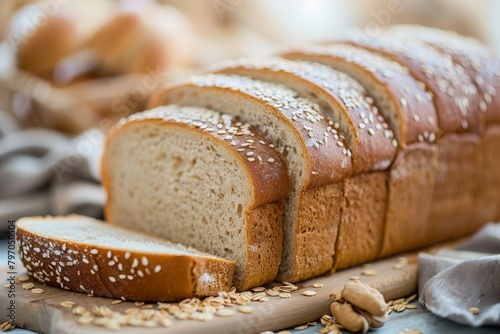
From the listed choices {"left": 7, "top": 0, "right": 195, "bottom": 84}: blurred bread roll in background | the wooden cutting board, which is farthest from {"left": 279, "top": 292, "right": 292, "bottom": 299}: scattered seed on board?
{"left": 7, "top": 0, "right": 195, "bottom": 84}: blurred bread roll in background

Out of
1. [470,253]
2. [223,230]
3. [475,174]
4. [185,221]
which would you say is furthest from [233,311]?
[475,174]

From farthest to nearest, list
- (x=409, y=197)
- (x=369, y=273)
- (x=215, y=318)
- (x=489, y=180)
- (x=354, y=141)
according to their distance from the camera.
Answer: (x=489, y=180), (x=409, y=197), (x=369, y=273), (x=354, y=141), (x=215, y=318)

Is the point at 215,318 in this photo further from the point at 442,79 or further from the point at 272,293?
the point at 442,79

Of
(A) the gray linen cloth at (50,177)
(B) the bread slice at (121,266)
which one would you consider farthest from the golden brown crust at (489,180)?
(A) the gray linen cloth at (50,177)

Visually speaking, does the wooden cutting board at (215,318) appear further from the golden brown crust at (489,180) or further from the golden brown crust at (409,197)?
the golden brown crust at (489,180)

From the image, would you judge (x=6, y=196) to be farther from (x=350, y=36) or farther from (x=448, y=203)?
(x=448, y=203)

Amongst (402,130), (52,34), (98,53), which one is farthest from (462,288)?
(52,34)

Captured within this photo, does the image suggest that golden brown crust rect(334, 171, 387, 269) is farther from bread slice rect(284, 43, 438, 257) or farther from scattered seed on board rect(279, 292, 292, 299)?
scattered seed on board rect(279, 292, 292, 299)
